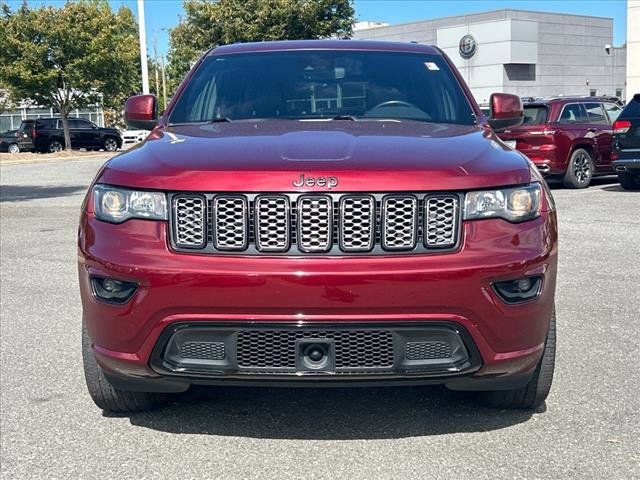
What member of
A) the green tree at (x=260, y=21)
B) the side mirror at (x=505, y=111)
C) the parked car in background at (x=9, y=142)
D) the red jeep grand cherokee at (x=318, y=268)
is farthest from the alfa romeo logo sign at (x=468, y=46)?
the red jeep grand cherokee at (x=318, y=268)

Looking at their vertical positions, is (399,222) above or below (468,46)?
below

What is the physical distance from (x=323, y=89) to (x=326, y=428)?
6.31 ft

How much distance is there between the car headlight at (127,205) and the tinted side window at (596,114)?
525 inches

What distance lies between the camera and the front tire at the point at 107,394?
150 inches

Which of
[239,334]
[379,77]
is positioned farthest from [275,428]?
[379,77]

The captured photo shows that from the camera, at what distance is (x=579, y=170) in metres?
15.4

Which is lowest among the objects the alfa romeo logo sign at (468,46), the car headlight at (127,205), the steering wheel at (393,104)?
the car headlight at (127,205)

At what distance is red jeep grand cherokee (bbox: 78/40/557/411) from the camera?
10.6ft

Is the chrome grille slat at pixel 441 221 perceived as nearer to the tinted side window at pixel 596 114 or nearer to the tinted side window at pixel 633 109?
the tinted side window at pixel 633 109

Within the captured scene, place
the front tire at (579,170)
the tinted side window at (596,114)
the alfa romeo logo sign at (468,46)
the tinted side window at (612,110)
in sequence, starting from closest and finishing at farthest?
the front tire at (579,170) → the tinted side window at (596,114) → the tinted side window at (612,110) → the alfa romeo logo sign at (468,46)

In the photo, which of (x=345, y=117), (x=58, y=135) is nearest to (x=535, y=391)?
(x=345, y=117)

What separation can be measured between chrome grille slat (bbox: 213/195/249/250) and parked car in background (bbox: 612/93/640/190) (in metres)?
11.6

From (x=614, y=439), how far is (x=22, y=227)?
370 inches

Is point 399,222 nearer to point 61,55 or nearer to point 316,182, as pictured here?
point 316,182
